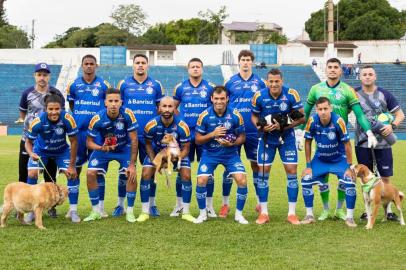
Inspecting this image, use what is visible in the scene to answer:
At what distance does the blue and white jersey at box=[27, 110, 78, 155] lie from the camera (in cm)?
760

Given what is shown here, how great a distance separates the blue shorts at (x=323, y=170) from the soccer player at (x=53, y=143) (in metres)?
2.91

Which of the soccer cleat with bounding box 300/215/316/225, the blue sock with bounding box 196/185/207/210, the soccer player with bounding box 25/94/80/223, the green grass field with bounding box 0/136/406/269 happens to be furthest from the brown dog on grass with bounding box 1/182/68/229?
the soccer cleat with bounding box 300/215/316/225

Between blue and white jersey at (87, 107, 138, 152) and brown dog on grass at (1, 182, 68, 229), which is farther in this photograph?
blue and white jersey at (87, 107, 138, 152)

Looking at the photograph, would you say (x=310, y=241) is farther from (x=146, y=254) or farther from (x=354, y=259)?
(x=146, y=254)

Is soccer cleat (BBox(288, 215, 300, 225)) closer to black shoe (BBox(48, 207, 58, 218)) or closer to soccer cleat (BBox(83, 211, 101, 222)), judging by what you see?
soccer cleat (BBox(83, 211, 101, 222))

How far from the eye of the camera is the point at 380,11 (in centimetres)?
6769

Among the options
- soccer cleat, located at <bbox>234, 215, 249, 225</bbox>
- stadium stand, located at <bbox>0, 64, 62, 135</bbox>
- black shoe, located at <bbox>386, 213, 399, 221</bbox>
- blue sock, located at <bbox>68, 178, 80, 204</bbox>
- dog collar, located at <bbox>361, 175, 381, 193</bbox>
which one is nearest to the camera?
dog collar, located at <bbox>361, 175, 381, 193</bbox>

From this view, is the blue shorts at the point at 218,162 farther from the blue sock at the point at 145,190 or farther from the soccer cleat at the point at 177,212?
the soccer cleat at the point at 177,212

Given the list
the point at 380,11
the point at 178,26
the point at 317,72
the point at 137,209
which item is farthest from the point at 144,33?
the point at 137,209

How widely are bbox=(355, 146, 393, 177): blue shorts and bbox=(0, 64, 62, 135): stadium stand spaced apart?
101 feet

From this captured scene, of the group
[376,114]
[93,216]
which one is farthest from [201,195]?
[376,114]

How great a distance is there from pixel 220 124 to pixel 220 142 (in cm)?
23

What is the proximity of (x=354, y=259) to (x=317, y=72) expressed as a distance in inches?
1576

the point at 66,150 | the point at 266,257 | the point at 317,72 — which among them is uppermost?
the point at 317,72
